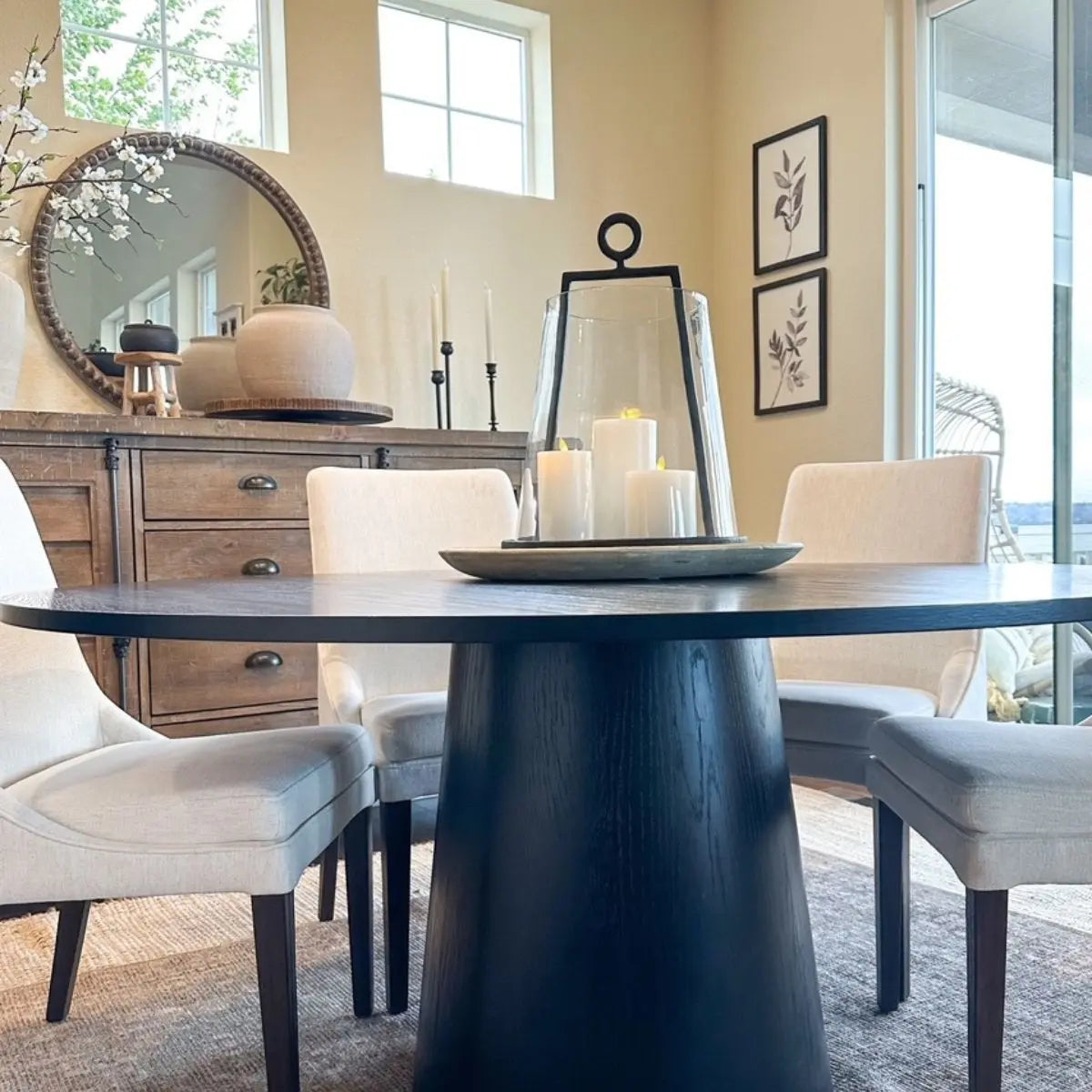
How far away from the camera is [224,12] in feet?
10.1

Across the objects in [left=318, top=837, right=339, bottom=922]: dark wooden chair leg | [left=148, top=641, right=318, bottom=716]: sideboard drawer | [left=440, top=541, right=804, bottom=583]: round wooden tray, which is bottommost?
[left=318, top=837, right=339, bottom=922]: dark wooden chair leg

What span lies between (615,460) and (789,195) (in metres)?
2.76

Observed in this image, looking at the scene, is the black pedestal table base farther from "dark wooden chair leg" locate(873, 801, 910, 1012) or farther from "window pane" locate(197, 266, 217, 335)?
"window pane" locate(197, 266, 217, 335)

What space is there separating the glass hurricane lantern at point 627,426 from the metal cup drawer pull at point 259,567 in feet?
4.81

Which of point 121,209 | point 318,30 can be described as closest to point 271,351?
point 121,209

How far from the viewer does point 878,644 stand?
6.74 ft

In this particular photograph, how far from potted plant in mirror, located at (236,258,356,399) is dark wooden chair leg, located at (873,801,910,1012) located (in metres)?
1.81

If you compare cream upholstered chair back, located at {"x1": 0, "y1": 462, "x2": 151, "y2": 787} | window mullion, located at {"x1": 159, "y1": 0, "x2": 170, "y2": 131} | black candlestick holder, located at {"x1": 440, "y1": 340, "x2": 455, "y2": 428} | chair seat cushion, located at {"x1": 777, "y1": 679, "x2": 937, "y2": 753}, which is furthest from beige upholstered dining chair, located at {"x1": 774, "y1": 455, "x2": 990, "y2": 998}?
window mullion, located at {"x1": 159, "y1": 0, "x2": 170, "y2": 131}

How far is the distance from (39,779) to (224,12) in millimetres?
2612

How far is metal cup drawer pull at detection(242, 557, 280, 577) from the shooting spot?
8.33 feet

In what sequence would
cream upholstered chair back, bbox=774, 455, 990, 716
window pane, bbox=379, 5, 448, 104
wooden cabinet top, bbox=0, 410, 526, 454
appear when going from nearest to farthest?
cream upholstered chair back, bbox=774, 455, 990, 716 < wooden cabinet top, bbox=0, 410, 526, 454 < window pane, bbox=379, 5, 448, 104

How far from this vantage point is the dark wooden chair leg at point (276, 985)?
3.87ft

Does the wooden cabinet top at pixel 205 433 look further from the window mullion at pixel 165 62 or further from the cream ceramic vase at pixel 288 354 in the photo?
the window mullion at pixel 165 62

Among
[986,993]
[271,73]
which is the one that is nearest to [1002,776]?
[986,993]
